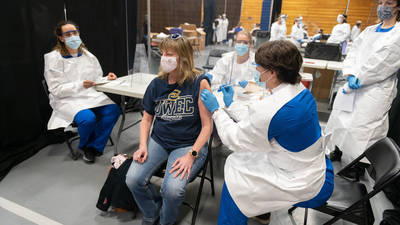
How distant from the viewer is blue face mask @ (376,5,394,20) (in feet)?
6.21

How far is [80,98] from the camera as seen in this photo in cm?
236

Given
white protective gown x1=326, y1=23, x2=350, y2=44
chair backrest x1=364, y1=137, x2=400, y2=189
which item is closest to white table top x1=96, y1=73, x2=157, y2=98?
chair backrest x1=364, y1=137, x2=400, y2=189

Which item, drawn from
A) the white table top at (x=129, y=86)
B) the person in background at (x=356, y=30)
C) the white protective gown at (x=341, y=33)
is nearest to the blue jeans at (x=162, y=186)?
the white table top at (x=129, y=86)

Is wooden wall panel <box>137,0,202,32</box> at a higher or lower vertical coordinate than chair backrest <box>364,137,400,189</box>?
higher

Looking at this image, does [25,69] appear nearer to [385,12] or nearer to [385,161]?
[385,161]

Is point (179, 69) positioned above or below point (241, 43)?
below

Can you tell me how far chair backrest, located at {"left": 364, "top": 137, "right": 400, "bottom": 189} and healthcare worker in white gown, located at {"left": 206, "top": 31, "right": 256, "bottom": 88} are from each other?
1157mm

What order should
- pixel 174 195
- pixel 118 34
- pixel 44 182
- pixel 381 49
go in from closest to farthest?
pixel 174 195 < pixel 381 49 < pixel 44 182 < pixel 118 34

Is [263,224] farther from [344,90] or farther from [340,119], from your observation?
[344,90]

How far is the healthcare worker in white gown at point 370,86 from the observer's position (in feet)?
6.21

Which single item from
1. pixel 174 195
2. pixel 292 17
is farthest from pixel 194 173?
pixel 292 17

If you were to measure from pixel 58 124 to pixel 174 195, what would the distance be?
152cm

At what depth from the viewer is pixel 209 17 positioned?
3928 millimetres

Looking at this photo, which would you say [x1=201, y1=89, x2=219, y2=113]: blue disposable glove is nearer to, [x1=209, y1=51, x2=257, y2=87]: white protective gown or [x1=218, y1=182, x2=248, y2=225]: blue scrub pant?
[x1=218, y1=182, x2=248, y2=225]: blue scrub pant
